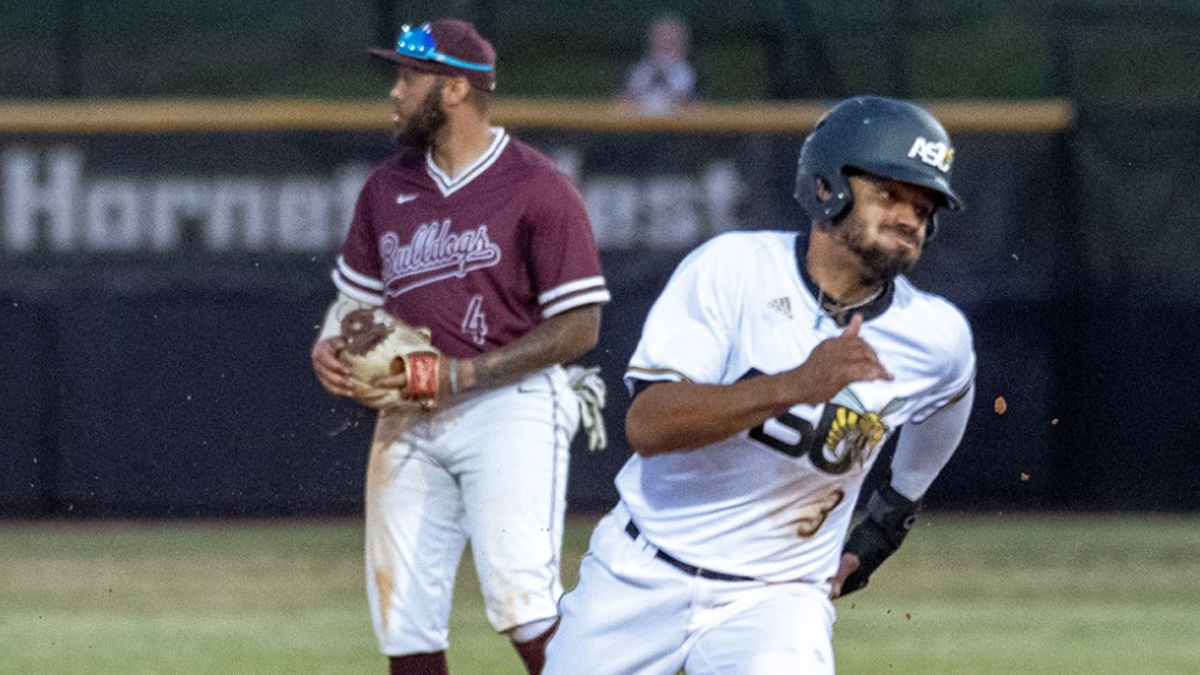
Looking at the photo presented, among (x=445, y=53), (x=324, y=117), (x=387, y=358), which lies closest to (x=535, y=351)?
(x=387, y=358)

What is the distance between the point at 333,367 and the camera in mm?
7602

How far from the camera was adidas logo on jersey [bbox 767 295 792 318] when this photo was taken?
17.3ft

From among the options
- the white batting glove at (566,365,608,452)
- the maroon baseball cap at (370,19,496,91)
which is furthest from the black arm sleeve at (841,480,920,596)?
the maroon baseball cap at (370,19,496,91)

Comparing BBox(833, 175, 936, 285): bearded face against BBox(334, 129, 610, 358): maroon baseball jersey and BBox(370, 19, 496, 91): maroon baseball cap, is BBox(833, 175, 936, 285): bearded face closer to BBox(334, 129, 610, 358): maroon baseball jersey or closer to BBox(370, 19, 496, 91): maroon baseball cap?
BBox(334, 129, 610, 358): maroon baseball jersey

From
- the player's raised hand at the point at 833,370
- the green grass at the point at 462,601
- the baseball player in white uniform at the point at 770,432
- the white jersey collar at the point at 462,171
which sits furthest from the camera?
the green grass at the point at 462,601

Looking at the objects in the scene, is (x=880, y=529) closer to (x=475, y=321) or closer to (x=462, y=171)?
(x=475, y=321)

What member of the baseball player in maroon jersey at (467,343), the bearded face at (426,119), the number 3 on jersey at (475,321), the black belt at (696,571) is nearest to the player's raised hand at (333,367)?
the baseball player in maroon jersey at (467,343)

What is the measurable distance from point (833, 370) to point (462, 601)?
6.92 metres

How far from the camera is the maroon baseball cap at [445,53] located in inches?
304

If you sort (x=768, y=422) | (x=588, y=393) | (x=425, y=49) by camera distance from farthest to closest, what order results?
(x=588, y=393), (x=425, y=49), (x=768, y=422)

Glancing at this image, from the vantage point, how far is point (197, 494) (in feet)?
47.7

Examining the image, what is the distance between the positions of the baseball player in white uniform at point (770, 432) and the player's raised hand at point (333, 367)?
7.37ft

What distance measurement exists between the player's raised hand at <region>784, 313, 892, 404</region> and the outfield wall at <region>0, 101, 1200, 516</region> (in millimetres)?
9382

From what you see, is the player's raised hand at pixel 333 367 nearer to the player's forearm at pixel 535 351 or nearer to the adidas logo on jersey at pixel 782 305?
the player's forearm at pixel 535 351
